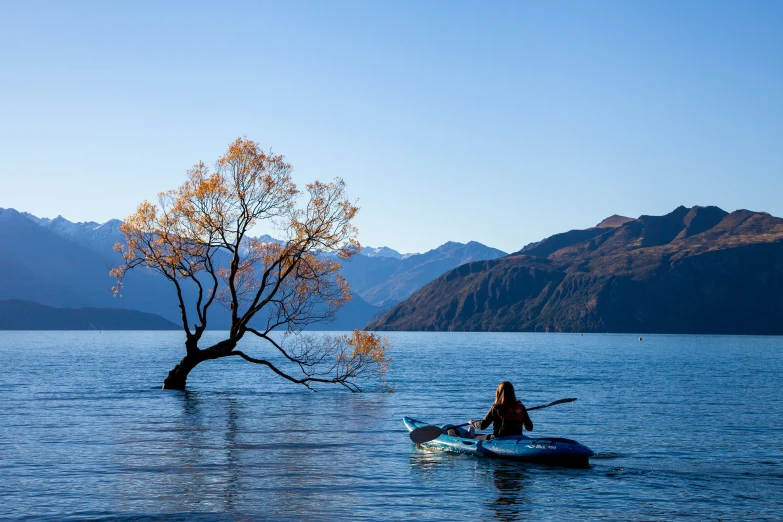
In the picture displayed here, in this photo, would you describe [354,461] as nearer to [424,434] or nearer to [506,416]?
[424,434]

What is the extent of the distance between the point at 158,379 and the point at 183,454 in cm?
4608

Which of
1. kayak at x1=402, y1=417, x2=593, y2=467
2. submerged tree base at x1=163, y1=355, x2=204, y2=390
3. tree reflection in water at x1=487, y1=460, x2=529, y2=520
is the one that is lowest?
tree reflection in water at x1=487, y1=460, x2=529, y2=520

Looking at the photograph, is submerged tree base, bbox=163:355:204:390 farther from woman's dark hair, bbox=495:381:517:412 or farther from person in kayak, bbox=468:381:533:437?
woman's dark hair, bbox=495:381:517:412

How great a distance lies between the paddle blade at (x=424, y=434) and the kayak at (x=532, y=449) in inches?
44.5

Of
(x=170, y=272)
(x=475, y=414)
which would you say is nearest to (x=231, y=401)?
(x=170, y=272)

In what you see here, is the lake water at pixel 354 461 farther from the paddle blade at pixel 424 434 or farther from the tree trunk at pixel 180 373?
the tree trunk at pixel 180 373

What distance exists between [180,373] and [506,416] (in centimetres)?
3320

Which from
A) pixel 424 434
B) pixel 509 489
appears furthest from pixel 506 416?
pixel 509 489

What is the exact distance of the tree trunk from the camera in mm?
52991

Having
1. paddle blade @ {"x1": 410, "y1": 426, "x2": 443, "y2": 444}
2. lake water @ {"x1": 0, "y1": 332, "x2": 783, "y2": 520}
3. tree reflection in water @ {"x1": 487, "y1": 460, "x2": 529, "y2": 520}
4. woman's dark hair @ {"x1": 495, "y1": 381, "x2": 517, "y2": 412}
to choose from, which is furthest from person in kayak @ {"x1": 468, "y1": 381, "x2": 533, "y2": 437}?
paddle blade @ {"x1": 410, "y1": 426, "x2": 443, "y2": 444}

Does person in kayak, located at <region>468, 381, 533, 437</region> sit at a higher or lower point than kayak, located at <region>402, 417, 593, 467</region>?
higher

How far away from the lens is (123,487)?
76.3 ft

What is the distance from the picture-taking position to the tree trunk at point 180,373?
174ft

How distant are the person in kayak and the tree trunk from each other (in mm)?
28892
